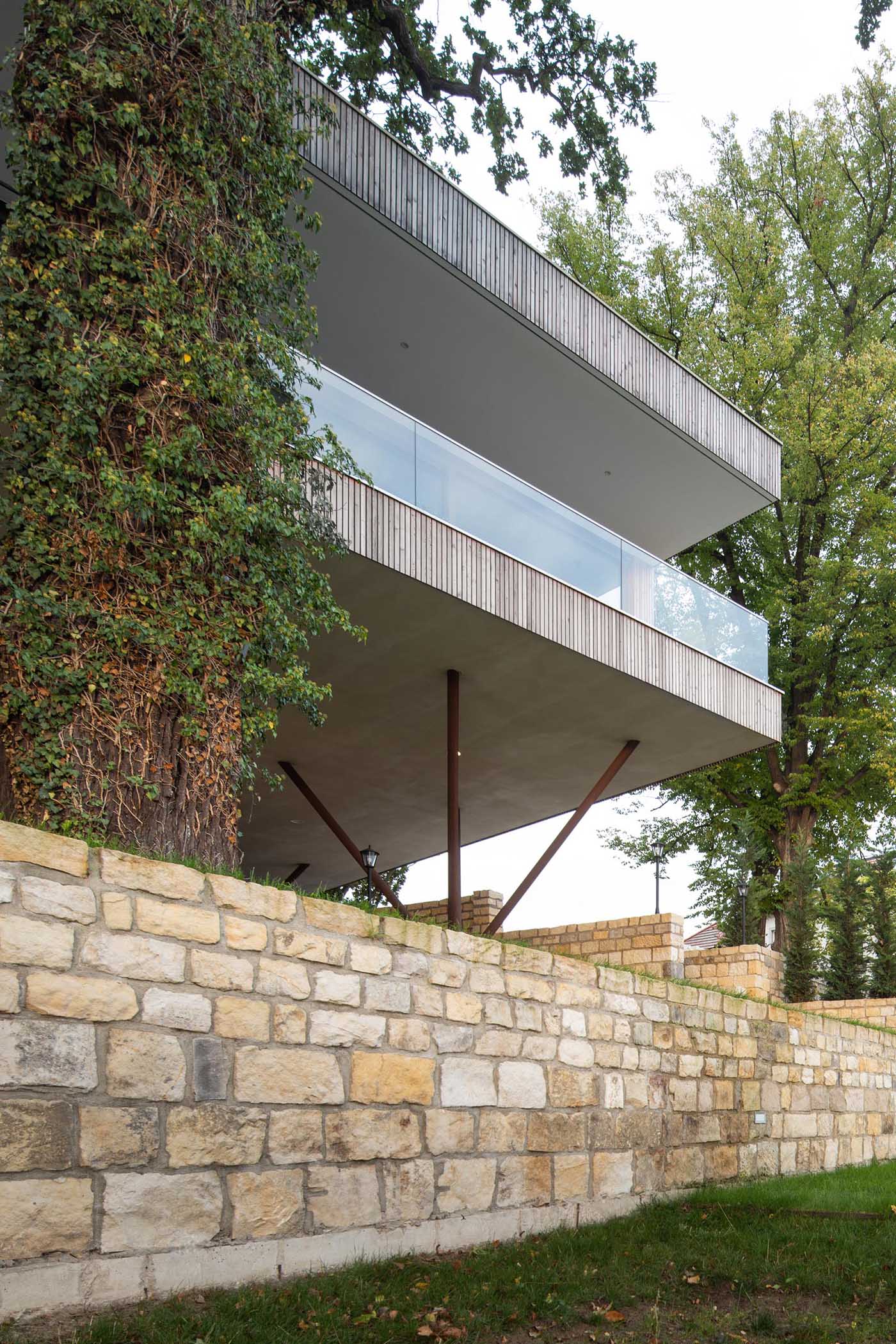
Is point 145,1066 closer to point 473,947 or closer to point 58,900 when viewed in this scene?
point 58,900

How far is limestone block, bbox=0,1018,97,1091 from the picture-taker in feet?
15.5

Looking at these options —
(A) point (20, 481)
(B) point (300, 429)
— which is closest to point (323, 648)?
(B) point (300, 429)

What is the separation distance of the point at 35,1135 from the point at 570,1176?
4080mm

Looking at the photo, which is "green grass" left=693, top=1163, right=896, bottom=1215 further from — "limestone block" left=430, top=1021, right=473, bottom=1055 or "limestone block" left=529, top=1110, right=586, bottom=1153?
"limestone block" left=430, top=1021, right=473, bottom=1055

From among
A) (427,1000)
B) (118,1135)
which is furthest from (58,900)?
(427,1000)

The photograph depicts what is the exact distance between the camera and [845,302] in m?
26.3

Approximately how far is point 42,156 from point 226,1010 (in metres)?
5.04

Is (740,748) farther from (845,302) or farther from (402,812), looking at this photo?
(845,302)

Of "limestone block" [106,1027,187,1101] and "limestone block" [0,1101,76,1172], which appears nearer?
"limestone block" [0,1101,76,1172]

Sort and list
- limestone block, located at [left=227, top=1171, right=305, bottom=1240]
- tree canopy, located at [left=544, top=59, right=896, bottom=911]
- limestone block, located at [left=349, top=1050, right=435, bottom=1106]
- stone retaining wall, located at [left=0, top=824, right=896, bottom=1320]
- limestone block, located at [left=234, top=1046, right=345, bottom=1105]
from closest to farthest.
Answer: stone retaining wall, located at [left=0, top=824, right=896, bottom=1320] < limestone block, located at [left=227, top=1171, right=305, bottom=1240] < limestone block, located at [left=234, top=1046, right=345, bottom=1105] < limestone block, located at [left=349, top=1050, right=435, bottom=1106] < tree canopy, located at [left=544, top=59, right=896, bottom=911]

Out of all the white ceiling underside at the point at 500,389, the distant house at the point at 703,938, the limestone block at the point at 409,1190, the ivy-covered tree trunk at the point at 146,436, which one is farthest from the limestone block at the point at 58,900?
the distant house at the point at 703,938

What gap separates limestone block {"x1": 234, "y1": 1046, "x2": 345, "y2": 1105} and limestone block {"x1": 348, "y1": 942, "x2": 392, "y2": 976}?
499 millimetres

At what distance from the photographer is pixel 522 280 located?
11805mm

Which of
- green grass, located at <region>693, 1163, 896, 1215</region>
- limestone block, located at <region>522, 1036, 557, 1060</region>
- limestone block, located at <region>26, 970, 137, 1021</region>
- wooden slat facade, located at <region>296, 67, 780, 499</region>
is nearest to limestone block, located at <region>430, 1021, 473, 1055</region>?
limestone block, located at <region>522, 1036, 557, 1060</region>
